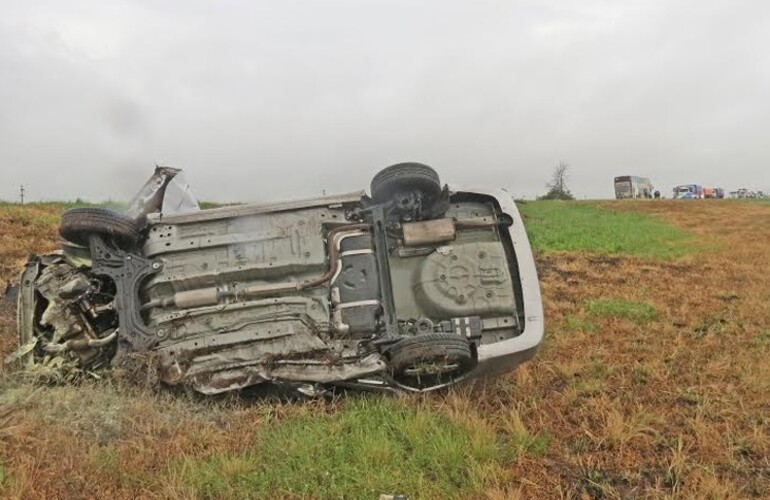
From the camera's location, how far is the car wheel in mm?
3949

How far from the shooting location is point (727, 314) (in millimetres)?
7234

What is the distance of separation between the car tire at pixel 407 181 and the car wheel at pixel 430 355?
1083mm

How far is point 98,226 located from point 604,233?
1783cm

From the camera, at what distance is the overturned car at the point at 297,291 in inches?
167

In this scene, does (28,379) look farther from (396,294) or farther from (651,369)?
(651,369)

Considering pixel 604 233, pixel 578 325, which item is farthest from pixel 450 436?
pixel 604 233

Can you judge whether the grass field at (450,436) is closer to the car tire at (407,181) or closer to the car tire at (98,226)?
the car tire at (98,226)

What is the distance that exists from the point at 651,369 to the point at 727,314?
9.56 ft

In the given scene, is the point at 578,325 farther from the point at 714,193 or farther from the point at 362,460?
the point at 714,193

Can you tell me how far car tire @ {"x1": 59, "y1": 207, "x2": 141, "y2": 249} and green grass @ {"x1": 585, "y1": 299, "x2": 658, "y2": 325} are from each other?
214 inches

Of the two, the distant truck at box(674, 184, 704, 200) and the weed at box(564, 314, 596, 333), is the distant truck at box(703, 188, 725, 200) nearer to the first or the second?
the distant truck at box(674, 184, 704, 200)

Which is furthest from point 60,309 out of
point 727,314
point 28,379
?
point 727,314

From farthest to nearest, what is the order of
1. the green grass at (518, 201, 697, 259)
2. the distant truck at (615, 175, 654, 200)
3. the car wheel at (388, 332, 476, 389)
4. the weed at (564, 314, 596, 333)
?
the distant truck at (615, 175, 654, 200)
the green grass at (518, 201, 697, 259)
the weed at (564, 314, 596, 333)
the car wheel at (388, 332, 476, 389)

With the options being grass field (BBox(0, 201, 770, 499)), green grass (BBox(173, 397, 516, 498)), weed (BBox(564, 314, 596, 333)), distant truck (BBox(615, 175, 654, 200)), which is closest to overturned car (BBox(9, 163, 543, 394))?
grass field (BBox(0, 201, 770, 499))
